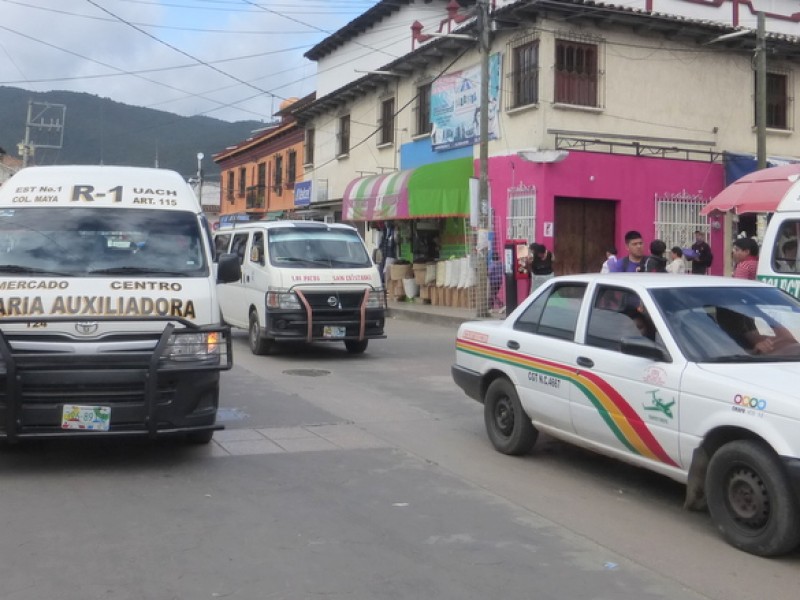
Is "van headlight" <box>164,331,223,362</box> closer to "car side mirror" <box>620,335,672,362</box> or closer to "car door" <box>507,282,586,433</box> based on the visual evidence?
"car door" <box>507,282,586,433</box>

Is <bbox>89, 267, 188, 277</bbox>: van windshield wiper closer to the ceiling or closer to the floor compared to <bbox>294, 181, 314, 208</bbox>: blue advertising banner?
closer to the floor

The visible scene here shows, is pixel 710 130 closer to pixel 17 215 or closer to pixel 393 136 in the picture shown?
pixel 393 136

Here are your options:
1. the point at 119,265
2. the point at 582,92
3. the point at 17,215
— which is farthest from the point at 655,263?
the point at 582,92

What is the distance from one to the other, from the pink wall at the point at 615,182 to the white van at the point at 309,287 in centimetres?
700

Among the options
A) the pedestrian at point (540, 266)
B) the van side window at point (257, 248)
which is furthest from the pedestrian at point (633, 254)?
the van side window at point (257, 248)

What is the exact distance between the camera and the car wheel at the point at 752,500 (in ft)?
16.4

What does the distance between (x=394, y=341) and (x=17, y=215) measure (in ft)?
33.8

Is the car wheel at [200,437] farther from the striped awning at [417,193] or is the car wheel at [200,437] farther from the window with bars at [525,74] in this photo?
the window with bars at [525,74]

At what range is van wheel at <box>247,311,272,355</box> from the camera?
1453 centimetres

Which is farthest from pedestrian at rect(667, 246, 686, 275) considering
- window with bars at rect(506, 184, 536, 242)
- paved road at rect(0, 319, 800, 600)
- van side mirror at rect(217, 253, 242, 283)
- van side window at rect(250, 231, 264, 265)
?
van side mirror at rect(217, 253, 242, 283)

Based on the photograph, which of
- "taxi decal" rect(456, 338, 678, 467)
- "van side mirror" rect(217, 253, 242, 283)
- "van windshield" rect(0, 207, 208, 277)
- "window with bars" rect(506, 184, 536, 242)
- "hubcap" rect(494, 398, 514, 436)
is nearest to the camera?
"taxi decal" rect(456, 338, 678, 467)

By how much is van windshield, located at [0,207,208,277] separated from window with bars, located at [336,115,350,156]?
24968 mm

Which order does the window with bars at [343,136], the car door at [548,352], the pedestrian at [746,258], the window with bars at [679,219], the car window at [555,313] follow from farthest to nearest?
the window with bars at [343,136], the window with bars at [679,219], the pedestrian at [746,258], the car window at [555,313], the car door at [548,352]

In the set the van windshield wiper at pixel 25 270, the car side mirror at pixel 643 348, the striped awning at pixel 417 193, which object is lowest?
the car side mirror at pixel 643 348
